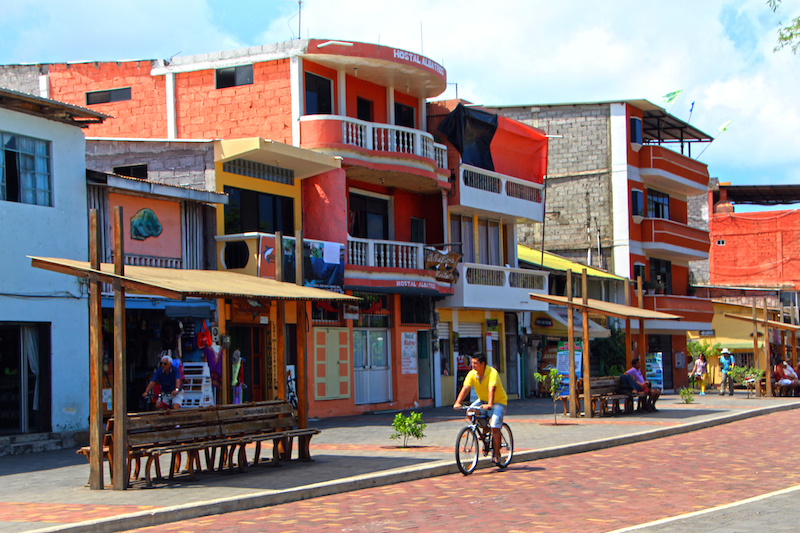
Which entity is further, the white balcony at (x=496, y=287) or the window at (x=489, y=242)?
the window at (x=489, y=242)

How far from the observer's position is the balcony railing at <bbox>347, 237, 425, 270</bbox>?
2481cm

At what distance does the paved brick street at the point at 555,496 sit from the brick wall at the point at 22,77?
21825mm

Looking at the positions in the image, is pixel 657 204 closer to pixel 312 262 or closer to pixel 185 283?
pixel 312 262

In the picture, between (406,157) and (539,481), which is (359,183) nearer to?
(406,157)

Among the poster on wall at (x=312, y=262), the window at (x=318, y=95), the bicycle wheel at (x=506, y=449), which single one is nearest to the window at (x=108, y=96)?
the window at (x=318, y=95)

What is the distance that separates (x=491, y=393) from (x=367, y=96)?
660 inches

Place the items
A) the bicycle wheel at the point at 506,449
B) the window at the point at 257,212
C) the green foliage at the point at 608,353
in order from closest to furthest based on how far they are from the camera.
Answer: the bicycle wheel at the point at 506,449 < the window at the point at 257,212 < the green foliage at the point at 608,353

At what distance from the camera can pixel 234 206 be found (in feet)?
74.4

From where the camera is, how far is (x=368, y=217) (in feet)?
90.6

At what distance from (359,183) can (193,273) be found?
13997mm

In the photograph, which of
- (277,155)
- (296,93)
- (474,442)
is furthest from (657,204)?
(474,442)

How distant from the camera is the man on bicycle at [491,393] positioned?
41.4 feet

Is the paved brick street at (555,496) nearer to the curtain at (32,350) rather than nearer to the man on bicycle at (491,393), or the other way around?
the man on bicycle at (491,393)

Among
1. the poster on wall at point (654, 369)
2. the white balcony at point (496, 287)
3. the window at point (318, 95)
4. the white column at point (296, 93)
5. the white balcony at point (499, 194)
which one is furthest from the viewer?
the poster on wall at point (654, 369)
